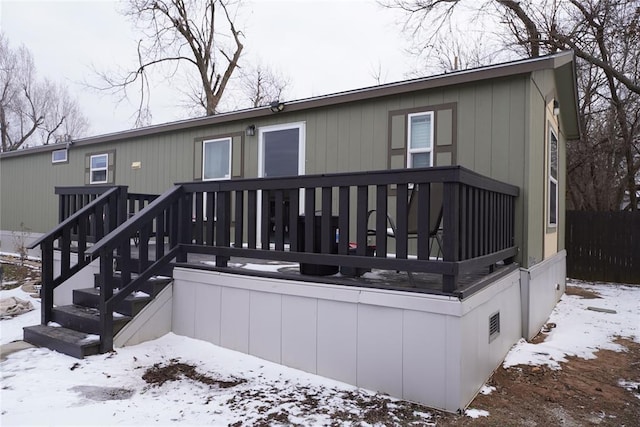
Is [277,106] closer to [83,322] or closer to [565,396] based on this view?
[83,322]

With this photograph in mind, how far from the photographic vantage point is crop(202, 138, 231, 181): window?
6.75 m

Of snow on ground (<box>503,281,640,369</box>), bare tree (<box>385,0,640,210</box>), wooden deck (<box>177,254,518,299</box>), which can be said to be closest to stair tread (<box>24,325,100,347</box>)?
wooden deck (<box>177,254,518,299</box>)

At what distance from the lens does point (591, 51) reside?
12.0 meters

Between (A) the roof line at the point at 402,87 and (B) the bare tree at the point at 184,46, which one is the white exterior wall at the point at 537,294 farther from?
(B) the bare tree at the point at 184,46

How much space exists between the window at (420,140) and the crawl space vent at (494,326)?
203cm

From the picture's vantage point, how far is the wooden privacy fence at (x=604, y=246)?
9.05m

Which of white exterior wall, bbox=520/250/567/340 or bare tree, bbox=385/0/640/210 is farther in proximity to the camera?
bare tree, bbox=385/0/640/210

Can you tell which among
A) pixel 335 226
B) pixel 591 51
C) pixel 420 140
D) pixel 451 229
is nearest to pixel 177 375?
pixel 335 226

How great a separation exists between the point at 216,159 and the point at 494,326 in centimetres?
495

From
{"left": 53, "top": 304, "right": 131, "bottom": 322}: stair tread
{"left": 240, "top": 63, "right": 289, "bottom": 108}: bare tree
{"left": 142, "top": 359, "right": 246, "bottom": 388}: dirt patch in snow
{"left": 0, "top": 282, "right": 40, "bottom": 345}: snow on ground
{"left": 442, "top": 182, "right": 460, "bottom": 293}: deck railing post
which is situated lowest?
{"left": 142, "top": 359, "right": 246, "bottom": 388}: dirt patch in snow

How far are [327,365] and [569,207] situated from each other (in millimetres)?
15962

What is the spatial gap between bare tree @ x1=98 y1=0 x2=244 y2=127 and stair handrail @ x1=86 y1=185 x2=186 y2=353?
13.8 meters

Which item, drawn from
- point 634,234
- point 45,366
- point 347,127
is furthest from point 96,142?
point 634,234

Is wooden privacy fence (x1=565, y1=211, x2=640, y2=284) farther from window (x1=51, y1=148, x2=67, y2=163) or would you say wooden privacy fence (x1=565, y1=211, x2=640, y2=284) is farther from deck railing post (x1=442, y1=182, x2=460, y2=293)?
window (x1=51, y1=148, x2=67, y2=163)
